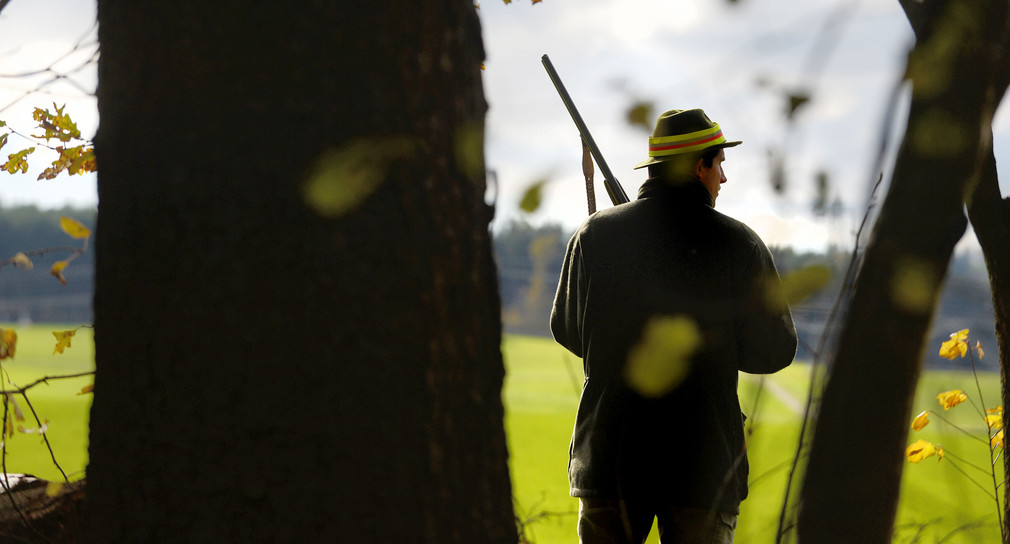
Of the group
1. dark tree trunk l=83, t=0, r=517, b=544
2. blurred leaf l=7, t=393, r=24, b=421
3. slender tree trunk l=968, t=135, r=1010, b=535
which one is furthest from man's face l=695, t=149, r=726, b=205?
blurred leaf l=7, t=393, r=24, b=421

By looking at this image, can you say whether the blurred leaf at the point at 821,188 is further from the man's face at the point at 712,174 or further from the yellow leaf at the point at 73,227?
the yellow leaf at the point at 73,227

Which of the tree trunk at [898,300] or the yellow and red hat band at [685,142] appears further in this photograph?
the yellow and red hat band at [685,142]

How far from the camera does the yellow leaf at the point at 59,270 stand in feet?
6.23

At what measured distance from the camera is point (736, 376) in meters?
1.90

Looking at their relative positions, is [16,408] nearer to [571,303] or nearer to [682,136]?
[571,303]

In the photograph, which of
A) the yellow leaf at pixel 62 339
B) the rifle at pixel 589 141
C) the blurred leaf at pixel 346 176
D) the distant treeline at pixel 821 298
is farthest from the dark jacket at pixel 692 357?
the yellow leaf at pixel 62 339

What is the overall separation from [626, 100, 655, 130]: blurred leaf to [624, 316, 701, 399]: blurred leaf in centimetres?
56

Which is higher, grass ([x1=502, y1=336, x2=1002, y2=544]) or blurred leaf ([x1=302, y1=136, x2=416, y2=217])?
blurred leaf ([x1=302, y1=136, x2=416, y2=217])

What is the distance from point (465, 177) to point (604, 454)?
0.98m

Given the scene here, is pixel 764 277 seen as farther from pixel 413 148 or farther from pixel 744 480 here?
pixel 413 148

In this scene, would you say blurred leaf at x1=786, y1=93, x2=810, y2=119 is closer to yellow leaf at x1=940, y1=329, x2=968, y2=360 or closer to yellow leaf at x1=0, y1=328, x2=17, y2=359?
yellow leaf at x1=0, y1=328, x2=17, y2=359

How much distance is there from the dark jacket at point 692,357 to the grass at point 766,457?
0.34 ft

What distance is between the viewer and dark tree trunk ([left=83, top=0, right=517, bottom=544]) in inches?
44.0

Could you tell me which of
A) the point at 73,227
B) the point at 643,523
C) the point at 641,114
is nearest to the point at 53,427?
the point at 73,227
